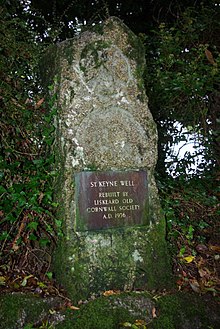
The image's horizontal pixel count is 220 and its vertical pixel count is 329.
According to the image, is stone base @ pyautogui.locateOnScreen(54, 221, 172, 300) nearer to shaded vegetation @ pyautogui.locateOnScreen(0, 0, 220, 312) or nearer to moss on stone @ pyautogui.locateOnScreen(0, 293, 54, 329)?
shaded vegetation @ pyautogui.locateOnScreen(0, 0, 220, 312)

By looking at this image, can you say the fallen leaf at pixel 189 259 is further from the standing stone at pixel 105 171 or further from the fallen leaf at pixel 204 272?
the standing stone at pixel 105 171

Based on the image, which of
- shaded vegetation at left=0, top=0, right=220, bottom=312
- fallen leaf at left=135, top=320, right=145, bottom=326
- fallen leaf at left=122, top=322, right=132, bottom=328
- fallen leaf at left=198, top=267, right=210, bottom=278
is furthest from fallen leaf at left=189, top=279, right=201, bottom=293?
fallen leaf at left=122, top=322, right=132, bottom=328

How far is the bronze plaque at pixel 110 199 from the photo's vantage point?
2863mm

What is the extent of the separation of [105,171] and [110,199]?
0.24m

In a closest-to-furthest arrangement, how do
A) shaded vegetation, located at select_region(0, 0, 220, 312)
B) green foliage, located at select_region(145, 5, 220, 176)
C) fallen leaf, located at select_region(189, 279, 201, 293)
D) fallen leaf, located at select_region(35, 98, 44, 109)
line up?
fallen leaf, located at select_region(189, 279, 201, 293), shaded vegetation, located at select_region(0, 0, 220, 312), fallen leaf, located at select_region(35, 98, 44, 109), green foliage, located at select_region(145, 5, 220, 176)

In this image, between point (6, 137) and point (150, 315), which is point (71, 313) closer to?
point (150, 315)

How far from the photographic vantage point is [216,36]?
551cm

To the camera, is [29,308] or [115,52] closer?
[29,308]

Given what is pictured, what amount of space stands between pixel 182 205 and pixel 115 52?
1882 millimetres

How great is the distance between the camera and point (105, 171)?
2.93 meters

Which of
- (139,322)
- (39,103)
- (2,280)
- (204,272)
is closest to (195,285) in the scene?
(204,272)

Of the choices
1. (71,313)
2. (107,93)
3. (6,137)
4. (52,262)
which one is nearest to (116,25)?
(107,93)

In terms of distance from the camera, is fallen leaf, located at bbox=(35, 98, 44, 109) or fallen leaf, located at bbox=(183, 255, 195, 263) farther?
fallen leaf, located at bbox=(35, 98, 44, 109)

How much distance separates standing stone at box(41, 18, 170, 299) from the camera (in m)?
2.85
